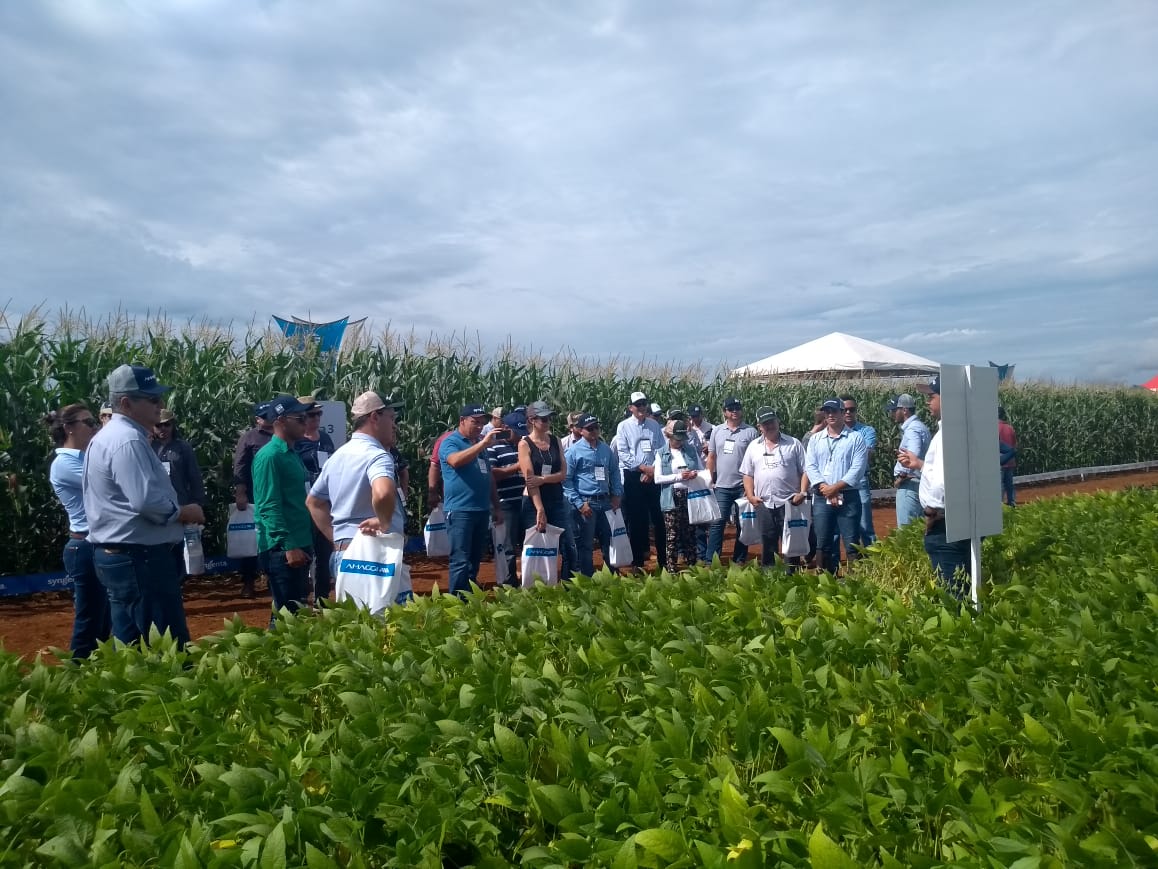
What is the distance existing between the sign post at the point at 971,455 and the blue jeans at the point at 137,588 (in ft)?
15.3

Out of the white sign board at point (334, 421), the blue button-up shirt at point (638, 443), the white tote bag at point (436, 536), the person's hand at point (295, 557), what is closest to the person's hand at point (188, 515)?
the person's hand at point (295, 557)

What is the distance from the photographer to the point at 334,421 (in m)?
10.1

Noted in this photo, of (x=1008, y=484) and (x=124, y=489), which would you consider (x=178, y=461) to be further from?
(x=1008, y=484)

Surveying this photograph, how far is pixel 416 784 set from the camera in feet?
6.86

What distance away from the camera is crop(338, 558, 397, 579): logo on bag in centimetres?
523

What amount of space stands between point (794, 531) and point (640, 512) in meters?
2.17

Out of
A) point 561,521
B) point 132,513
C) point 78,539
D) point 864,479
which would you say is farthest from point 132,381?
point 864,479

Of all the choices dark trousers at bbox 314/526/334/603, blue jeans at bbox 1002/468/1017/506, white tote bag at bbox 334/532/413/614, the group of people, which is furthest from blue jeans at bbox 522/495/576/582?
blue jeans at bbox 1002/468/1017/506

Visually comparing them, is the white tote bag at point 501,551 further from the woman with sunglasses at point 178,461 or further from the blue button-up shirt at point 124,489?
the blue button-up shirt at point 124,489

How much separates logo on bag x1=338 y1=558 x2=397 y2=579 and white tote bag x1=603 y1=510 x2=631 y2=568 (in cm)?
457

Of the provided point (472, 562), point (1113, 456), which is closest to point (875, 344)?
point (1113, 456)

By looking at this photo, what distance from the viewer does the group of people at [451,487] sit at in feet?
16.3

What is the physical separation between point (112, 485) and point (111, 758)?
2.98m

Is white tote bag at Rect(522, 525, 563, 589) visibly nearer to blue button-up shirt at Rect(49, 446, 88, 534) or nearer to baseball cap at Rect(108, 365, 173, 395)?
blue button-up shirt at Rect(49, 446, 88, 534)
